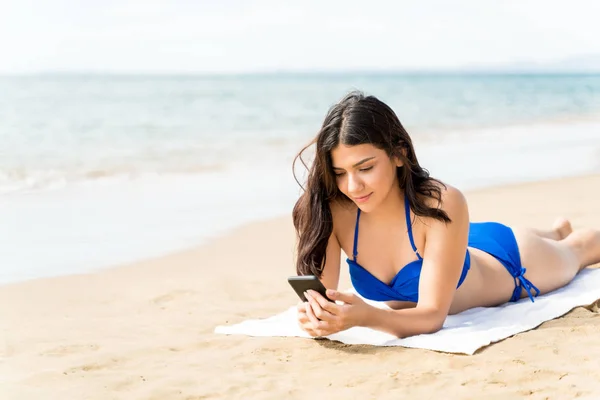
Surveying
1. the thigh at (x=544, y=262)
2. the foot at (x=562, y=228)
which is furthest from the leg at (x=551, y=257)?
the foot at (x=562, y=228)

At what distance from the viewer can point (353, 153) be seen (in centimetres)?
370

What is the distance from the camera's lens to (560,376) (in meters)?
3.31

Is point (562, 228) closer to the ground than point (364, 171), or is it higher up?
closer to the ground

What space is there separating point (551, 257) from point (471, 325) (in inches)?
45.5

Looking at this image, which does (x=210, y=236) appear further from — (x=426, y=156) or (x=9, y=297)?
(x=426, y=156)

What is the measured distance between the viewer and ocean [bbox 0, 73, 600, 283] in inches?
287

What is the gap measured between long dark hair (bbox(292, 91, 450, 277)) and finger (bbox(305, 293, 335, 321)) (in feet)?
1.23

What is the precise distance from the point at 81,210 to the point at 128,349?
475 cm

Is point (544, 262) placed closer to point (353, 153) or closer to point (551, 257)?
point (551, 257)

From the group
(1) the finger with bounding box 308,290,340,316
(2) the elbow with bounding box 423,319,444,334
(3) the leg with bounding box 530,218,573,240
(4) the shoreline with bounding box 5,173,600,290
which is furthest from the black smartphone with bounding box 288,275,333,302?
(4) the shoreline with bounding box 5,173,600,290

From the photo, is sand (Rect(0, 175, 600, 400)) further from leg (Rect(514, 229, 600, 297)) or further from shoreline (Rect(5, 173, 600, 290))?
leg (Rect(514, 229, 600, 297))

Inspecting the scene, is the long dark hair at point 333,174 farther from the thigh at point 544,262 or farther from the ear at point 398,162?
the thigh at point 544,262

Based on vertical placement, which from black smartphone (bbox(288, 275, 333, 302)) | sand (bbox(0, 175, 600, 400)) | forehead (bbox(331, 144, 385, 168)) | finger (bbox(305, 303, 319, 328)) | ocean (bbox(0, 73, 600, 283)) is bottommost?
ocean (bbox(0, 73, 600, 283))

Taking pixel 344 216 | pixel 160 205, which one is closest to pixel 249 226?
pixel 160 205
